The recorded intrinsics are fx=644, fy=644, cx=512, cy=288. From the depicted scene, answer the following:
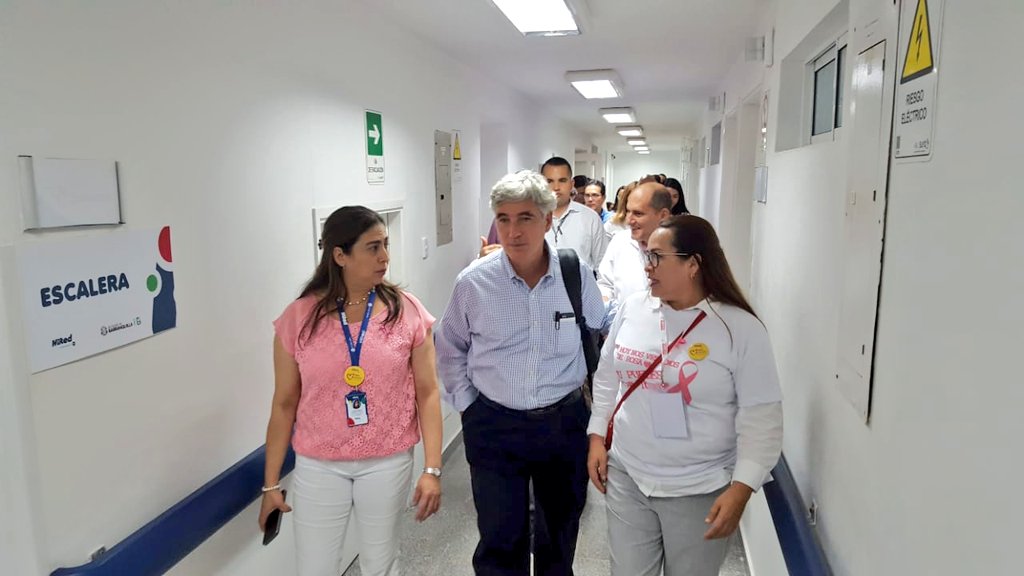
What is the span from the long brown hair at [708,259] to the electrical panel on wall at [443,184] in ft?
9.65

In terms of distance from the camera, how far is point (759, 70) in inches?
152

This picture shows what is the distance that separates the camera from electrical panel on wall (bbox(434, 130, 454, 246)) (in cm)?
464

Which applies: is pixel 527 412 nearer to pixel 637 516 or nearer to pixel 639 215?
pixel 637 516

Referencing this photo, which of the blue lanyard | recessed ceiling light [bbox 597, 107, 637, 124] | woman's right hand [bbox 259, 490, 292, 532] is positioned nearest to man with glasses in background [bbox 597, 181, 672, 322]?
the blue lanyard

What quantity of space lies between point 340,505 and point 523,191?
1260mm

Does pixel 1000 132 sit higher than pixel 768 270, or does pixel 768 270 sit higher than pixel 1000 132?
pixel 1000 132

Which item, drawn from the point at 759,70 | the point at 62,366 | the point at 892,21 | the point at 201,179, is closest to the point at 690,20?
the point at 759,70

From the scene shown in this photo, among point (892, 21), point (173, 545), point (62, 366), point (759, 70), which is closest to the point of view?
point (892, 21)

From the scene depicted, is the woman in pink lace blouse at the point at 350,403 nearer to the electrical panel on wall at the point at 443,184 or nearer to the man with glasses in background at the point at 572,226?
the electrical panel on wall at the point at 443,184

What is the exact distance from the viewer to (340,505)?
7.36ft

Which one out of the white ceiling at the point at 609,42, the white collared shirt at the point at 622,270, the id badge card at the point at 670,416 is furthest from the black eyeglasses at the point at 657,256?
the white ceiling at the point at 609,42

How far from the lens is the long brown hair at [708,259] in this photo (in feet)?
6.31

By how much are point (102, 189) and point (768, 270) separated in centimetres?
269

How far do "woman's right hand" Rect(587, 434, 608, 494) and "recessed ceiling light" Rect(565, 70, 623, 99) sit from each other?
167 inches
